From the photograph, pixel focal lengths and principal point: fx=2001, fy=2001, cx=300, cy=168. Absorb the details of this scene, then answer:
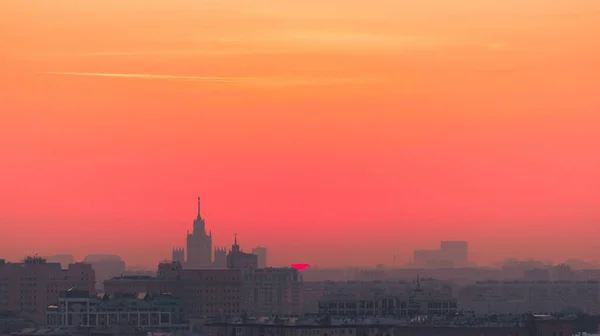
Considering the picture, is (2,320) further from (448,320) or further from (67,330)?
(448,320)

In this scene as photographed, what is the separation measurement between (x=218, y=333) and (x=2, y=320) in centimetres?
4857

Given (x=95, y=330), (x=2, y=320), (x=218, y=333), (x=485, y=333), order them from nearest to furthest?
(x=485, y=333)
(x=218, y=333)
(x=95, y=330)
(x=2, y=320)

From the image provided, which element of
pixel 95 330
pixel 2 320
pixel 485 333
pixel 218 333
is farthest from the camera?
pixel 2 320

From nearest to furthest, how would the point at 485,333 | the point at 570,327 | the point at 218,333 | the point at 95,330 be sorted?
the point at 485,333 → the point at 570,327 → the point at 218,333 → the point at 95,330

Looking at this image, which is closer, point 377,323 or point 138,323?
point 377,323

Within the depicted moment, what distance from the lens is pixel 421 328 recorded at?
133 meters

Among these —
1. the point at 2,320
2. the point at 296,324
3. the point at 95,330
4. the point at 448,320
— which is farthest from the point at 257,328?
the point at 2,320

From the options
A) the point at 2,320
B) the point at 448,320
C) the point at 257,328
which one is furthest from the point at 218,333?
the point at 2,320

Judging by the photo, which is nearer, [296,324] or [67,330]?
[296,324]

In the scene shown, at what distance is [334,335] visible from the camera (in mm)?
137625

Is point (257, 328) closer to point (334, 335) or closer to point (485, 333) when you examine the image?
point (334, 335)

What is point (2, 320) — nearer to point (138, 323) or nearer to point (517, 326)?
point (138, 323)

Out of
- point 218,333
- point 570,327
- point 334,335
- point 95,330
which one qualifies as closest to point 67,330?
point 95,330

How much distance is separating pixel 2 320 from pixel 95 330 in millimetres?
29084
